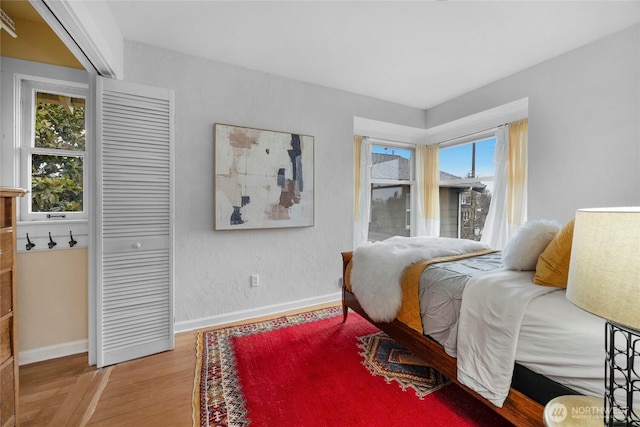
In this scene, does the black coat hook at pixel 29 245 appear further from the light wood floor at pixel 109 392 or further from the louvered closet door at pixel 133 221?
the light wood floor at pixel 109 392

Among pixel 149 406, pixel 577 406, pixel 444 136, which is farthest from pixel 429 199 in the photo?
pixel 149 406

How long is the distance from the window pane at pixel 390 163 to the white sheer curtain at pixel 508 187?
1258mm

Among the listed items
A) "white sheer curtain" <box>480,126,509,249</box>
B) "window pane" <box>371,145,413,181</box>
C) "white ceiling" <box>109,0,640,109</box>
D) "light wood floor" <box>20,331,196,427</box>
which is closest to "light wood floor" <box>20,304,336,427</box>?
"light wood floor" <box>20,331,196,427</box>

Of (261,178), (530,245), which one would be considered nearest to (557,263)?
(530,245)

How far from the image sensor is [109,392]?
173 cm

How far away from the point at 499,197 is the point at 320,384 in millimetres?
2958

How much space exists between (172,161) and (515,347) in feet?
8.36

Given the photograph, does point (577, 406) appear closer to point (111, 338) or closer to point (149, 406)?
point (149, 406)

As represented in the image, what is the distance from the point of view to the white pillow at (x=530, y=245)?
158 cm

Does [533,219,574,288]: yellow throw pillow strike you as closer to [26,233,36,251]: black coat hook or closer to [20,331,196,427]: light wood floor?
[20,331,196,427]: light wood floor

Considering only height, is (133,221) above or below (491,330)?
above

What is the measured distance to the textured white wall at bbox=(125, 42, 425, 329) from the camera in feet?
8.32

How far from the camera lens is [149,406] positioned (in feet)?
5.28

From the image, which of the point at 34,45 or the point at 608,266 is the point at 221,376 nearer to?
the point at 608,266
